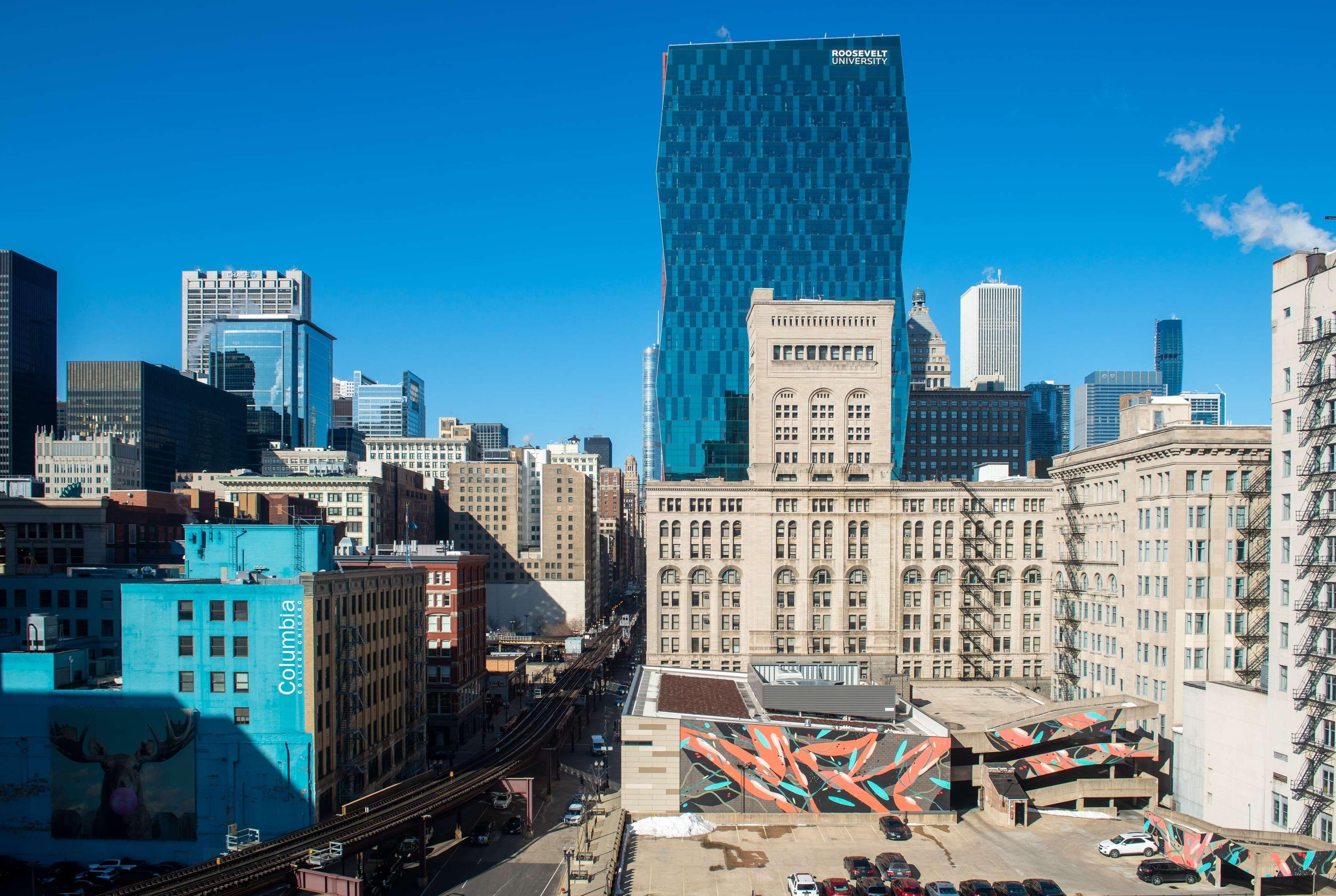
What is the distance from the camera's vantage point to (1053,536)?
12331cm

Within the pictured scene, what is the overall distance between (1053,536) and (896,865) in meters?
67.6

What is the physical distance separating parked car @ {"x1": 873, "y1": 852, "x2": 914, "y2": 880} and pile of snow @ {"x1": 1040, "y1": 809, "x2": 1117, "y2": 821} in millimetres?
22544

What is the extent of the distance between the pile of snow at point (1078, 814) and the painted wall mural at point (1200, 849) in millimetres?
10819

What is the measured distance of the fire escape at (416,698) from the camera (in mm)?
94125

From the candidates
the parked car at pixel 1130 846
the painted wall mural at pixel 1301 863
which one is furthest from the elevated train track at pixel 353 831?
the painted wall mural at pixel 1301 863

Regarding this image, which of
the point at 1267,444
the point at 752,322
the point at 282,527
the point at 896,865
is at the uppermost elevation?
the point at 752,322

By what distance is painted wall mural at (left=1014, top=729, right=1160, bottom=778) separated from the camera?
87312 millimetres

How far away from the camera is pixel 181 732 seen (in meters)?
69.9

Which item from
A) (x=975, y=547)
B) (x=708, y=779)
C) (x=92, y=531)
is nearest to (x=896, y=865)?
(x=708, y=779)

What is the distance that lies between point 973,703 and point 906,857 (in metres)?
33.8

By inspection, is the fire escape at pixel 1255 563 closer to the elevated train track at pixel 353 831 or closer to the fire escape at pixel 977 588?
the fire escape at pixel 977 588

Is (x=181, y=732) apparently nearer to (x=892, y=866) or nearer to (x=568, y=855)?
(x=568, y=855)

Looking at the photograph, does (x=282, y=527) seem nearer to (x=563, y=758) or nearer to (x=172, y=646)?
(x=172, y=646)

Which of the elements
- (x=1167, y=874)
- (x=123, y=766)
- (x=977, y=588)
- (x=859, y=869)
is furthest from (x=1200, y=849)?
(x=123, y=766)
